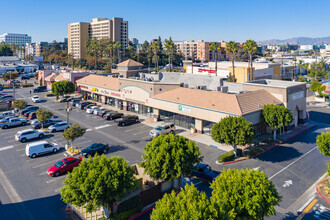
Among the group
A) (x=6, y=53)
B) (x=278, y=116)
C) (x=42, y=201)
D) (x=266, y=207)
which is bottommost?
(x=42, y=201)

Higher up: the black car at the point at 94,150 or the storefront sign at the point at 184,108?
the storefront sign at the point at 184,108

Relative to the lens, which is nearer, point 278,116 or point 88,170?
point 88,170

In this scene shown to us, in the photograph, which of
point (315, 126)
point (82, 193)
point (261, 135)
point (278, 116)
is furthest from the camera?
point (315, 126)

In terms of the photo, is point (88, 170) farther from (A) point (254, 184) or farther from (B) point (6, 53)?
(B) point (6, 53)

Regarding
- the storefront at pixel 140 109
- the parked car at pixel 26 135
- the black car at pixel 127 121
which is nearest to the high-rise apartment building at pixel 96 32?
the storefront at pixel 140 109

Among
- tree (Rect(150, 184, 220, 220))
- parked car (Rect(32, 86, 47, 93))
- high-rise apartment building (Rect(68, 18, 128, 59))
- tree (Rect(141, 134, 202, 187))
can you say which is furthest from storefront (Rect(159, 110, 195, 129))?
high-rise apartment building (Rect(68, 18, 128, 59))

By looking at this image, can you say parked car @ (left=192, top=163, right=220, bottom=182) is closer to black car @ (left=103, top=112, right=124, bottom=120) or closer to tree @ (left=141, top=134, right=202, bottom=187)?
tree @ (left=141, top=134, right=202, bottom=187)

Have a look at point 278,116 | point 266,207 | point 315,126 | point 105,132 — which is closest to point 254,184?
point 266,207

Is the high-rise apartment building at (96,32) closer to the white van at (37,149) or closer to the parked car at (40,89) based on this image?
the parked car at (40,89)
